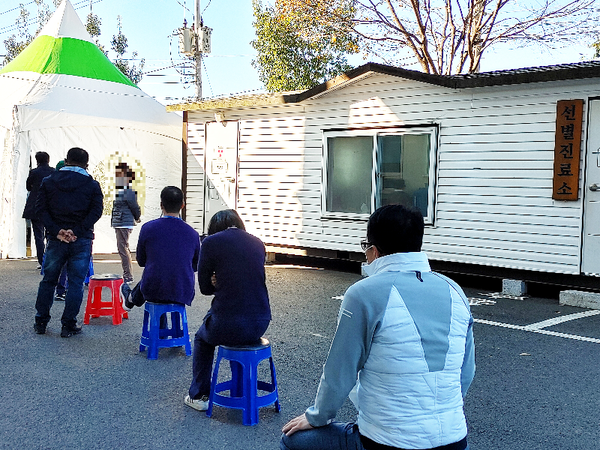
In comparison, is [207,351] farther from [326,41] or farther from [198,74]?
[198,74]

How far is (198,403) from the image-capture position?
459 cm

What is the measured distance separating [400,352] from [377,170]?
8957 mm

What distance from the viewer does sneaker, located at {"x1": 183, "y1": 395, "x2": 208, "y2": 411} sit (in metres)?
4.57

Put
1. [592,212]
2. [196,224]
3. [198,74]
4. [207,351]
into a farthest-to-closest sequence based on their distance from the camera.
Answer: [198,74] → [196,224] → [592,212] → [207,351]

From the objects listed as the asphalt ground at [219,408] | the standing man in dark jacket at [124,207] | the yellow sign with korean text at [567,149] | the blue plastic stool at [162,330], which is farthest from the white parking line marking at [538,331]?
the standing man in dark jacket at [124,207]

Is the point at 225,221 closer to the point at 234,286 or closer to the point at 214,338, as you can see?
the point at 234,286

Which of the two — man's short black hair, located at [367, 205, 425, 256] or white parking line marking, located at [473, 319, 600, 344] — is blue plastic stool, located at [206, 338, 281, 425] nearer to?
man's short black hair, located at [367, 205, 425, 256]

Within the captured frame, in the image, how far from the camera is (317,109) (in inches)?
475

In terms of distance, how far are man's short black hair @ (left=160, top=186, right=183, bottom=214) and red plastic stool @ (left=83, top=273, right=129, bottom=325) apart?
6.25ft

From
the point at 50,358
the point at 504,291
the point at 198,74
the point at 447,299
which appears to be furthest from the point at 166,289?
the point at 198,74

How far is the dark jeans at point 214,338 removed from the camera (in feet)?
14.1

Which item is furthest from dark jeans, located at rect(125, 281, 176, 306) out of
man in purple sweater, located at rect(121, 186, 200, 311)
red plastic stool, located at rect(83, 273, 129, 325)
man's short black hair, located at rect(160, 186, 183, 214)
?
red plastic stool, located at rect(83, 273, 129, 325)

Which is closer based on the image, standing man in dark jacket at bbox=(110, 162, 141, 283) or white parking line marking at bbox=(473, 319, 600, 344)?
white parking line marking at bbox=(473, 319, 600, 344)

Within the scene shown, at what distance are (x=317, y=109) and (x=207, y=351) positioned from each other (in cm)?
814
